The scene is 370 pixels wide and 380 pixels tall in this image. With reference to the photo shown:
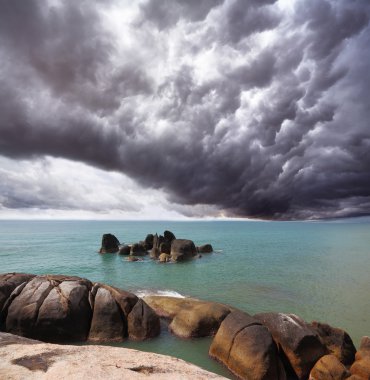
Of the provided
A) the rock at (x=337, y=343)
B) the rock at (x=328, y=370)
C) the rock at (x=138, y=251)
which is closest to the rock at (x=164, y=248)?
the rock at (x=138, y=251)

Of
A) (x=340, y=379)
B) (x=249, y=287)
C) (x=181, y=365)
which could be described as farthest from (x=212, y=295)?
(x=181, y=365)

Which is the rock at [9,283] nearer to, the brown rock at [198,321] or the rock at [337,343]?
the brown rock at [198,321]

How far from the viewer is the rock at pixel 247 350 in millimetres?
11156

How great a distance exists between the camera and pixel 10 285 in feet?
52.4

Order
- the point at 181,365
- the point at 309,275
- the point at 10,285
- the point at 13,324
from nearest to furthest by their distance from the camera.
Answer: the point at 181,365, the point at 13,324, the point at 10,285, the point at 309,275

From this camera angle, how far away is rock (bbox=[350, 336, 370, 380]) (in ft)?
36.4

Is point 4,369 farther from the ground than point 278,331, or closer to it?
farther from the ground

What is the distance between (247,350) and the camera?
1160cm

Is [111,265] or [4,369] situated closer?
[4,369]

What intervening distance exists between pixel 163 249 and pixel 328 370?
3987 cm

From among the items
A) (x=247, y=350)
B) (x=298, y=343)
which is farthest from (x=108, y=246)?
(x=298, y=343)

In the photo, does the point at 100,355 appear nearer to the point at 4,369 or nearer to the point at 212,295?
the point at 4,369

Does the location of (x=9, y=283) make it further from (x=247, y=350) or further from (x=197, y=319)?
(x=247, y=350)

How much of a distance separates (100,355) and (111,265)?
37242 millimetres
